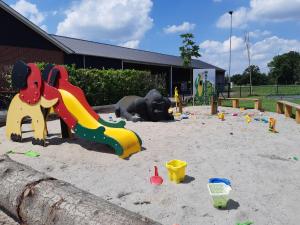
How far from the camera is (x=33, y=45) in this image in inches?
738

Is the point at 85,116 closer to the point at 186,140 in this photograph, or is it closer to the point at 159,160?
the point at 159,160

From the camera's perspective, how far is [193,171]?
5.13 metres

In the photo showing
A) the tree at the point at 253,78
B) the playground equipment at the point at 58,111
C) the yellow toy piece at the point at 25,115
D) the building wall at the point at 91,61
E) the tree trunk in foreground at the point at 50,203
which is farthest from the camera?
the tree at the point at 253,78

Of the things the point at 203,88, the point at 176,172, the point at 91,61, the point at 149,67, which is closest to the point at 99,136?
the point at 176,172

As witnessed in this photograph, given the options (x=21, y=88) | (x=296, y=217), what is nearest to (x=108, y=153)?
(x=21, y=88)

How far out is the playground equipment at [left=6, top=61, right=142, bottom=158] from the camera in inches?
241

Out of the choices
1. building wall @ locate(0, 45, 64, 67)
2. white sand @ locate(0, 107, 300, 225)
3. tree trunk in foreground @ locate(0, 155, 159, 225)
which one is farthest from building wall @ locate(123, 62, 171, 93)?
tree trunk in foreground @ locate(0, 155, 159, 225)

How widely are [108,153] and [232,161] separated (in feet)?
7.09

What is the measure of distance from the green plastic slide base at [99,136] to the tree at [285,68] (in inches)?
3505

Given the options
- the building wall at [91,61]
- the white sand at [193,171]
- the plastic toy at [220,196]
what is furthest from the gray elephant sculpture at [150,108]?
the building wall at [91,61]

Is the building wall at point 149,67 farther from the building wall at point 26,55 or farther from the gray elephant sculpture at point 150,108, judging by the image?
the gray elephant sculpture at point 150,108

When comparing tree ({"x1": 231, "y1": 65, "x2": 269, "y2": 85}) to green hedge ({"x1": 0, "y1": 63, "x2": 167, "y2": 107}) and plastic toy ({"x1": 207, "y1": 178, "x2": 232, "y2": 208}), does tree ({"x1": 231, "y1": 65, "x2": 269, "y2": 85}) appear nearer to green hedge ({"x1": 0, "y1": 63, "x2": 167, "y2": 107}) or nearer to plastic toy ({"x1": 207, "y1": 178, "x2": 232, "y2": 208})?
green hedge ({"x1": 0, "y1": 63, "x2": 167, "y2": 107})

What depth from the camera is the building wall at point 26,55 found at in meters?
16.8

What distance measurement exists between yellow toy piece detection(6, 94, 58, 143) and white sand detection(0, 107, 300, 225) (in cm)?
26
